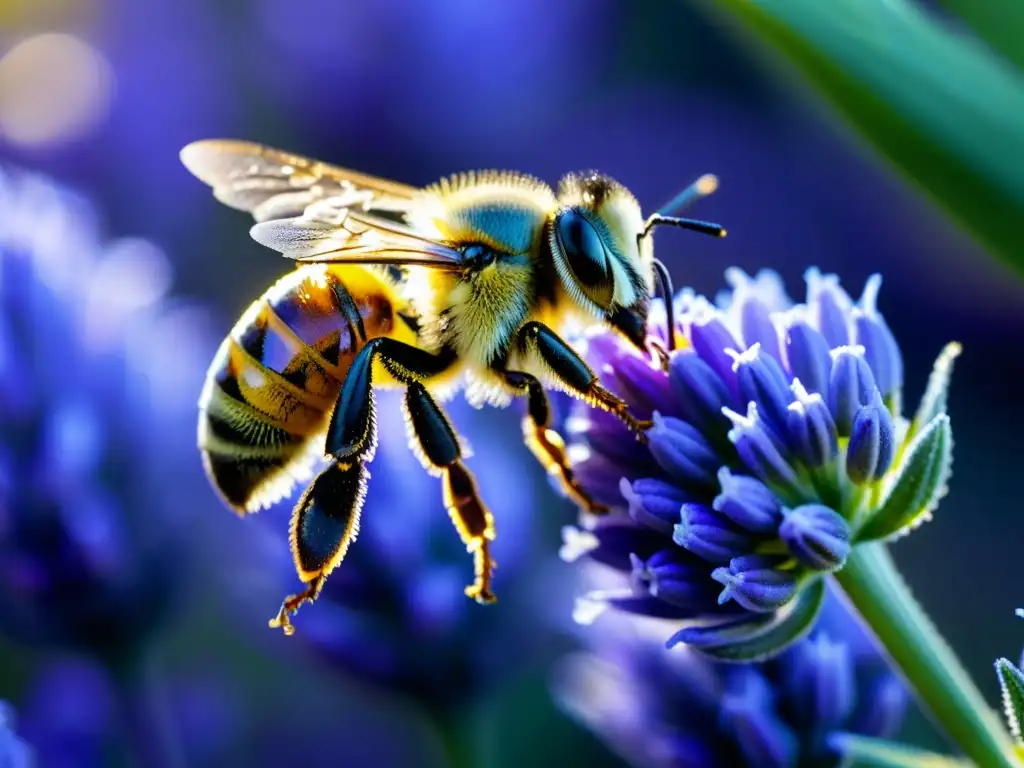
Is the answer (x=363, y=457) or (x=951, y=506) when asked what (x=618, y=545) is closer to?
(x=363, y=457)

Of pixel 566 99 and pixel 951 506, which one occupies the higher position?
pixel 566 99

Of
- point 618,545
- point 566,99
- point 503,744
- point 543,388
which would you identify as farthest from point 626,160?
point 618,545

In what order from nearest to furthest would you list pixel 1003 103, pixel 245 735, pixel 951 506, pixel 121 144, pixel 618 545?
pixel 1003 103
pixel 618 545
pixel 245 735
pixel 951 506
pixel 121 144

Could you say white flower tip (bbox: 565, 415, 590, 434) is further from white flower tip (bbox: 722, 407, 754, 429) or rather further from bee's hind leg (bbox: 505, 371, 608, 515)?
white flower tip (bbox: 722, 407, 754, 429)

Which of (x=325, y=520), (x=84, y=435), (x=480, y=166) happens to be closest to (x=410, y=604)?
(x=325, y=520)

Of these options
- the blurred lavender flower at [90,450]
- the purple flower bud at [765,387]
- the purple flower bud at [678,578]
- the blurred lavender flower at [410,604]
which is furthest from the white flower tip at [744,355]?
the blurred lavender flower at [90,450]

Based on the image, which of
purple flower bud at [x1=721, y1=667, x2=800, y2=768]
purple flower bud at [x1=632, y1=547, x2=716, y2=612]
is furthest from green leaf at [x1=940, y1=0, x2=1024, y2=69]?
purple flower bud at [x1=721, y1=667, x2=800, y2=768]

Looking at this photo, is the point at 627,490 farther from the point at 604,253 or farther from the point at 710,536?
the point at 604,253
